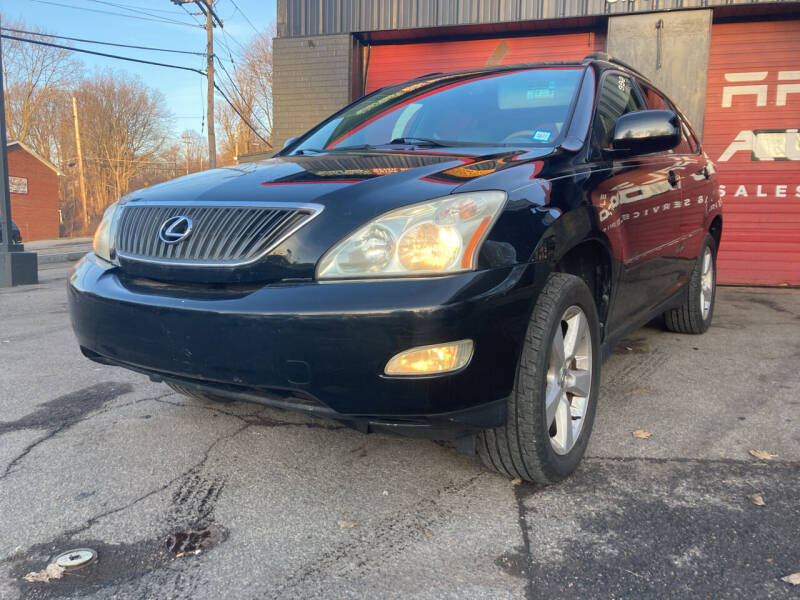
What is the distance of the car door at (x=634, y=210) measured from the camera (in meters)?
2.64

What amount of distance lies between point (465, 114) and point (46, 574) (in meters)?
2.49

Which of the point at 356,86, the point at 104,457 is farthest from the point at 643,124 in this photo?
the point at 356,86

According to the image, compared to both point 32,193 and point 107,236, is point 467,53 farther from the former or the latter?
point 32,193

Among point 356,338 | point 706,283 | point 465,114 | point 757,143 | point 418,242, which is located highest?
point 757,143

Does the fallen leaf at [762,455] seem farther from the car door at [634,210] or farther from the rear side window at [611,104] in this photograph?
the rear side window at [611,104]

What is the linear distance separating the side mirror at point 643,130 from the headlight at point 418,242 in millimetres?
1152

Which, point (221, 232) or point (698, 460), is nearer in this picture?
point (221, 232)

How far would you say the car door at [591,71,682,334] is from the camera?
2.64 m

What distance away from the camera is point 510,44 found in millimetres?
8961

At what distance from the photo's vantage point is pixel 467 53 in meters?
9.16

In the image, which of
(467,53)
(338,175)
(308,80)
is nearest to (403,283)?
(338,175)

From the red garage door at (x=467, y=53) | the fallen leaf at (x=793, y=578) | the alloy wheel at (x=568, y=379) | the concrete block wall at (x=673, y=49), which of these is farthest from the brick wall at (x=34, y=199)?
the fallen leaf at (x=793, y=578)

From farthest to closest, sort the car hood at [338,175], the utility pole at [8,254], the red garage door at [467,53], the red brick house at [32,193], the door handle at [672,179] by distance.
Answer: the red brick house at [32,193], the red garage door at [467,53], the utility pole at [8,254], the door handle at [672,179], the car hood at [338,175]

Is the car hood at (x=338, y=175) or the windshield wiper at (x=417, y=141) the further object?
the windshield wiper at (x=417, y=141)
